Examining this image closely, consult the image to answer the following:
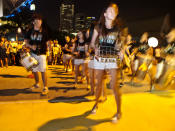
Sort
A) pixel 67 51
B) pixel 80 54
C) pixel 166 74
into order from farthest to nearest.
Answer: pixel 67 51
pixel 166 74
pixel 80 54

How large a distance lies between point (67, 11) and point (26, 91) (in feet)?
332

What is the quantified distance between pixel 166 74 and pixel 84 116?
4178 millimetres

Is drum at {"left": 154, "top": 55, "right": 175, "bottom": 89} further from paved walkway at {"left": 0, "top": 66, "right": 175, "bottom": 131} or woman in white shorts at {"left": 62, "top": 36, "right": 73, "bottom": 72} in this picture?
woman in white shorts at {"left": 62, "top": 36, "right": 73, "bottom": 72}

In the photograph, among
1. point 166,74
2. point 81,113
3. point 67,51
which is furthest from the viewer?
point 67,51

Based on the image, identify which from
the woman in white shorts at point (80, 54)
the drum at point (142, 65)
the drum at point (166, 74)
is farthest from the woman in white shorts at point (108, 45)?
the drum at point (142, 65)

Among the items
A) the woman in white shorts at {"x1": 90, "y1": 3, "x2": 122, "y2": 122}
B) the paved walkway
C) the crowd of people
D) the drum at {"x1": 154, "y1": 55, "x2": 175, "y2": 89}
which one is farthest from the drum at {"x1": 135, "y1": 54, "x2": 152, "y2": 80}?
the woman in white shorts at {"x1": 90, "y1": 3, "x2": 122, "y2": 122}

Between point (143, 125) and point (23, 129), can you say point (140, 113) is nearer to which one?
point (143, 125)

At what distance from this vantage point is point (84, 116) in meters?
3.18

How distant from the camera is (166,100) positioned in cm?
411

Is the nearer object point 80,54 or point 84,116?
point 84,116

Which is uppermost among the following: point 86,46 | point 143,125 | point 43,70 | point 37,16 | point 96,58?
point 37,16

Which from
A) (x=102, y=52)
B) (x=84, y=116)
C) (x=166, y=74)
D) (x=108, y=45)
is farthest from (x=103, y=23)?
(x=166, y=74)

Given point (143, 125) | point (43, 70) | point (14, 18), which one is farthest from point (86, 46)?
point (14, 18)

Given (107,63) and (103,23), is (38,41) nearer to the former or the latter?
(103,23)
